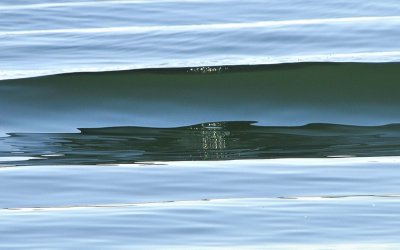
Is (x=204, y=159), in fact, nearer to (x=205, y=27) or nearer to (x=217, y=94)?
(x=217, y=94)

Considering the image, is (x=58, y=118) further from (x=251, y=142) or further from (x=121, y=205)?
(x=121, y=205)

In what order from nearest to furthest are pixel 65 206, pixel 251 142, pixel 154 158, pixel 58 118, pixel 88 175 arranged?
pixel 65 206 < pixel 88 175 < pixel 154 158 < pixel 251 142 < pixel 58 118

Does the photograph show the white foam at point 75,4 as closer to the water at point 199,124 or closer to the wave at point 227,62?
the water at point 199,124

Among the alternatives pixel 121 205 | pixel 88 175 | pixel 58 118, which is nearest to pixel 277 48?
pixel 58 118

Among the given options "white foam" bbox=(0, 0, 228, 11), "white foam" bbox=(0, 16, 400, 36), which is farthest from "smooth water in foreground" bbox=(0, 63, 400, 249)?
"white foam" bbox=(0, 0, 228, 11)

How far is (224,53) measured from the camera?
13.6ft

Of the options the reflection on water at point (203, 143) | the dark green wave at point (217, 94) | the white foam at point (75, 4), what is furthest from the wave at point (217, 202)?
the white foam at point (75, 4)

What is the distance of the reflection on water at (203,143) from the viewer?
3.18 metres

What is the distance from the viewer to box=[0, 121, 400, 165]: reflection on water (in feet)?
10.4

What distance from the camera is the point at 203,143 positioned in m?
3.39

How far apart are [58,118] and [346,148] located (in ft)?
2.98

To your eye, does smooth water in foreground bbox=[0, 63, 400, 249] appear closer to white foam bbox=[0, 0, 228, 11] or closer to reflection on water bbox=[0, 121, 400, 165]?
reflection on water bbox=[0, 121, 400, 165]

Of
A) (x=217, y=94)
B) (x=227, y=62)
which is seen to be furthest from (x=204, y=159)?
(x=227, y=62)

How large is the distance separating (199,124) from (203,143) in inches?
11.9
